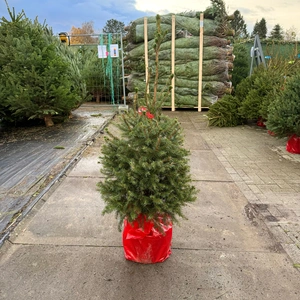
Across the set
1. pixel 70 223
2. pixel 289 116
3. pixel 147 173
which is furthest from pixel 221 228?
pixel 289 116

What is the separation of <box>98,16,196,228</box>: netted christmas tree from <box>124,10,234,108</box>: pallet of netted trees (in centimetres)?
665

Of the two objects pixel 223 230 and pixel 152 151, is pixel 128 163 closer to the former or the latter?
pixel 152 151

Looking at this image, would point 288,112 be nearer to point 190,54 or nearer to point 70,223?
point 70,223

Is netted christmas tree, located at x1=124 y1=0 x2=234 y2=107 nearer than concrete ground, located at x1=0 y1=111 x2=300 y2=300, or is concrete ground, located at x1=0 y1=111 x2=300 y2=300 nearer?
concrete ground, located at x1=0 y1=111 x2=300 y2=300

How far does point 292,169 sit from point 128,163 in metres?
3.27

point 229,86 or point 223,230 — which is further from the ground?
point 229,86

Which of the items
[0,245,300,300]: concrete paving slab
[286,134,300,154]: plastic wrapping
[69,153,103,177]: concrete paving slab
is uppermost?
[286,134,300,154]: plastic wrapping

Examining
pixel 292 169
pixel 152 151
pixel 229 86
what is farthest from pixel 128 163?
pixel 229 86

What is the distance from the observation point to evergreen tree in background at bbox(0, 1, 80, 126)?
5816 mm

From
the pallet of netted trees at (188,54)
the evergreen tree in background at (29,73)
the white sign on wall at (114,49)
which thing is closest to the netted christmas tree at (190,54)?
the pallet of netted trees at (188,54)

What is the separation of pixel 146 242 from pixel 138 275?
24 cm

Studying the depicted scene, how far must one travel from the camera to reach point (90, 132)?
630 cm

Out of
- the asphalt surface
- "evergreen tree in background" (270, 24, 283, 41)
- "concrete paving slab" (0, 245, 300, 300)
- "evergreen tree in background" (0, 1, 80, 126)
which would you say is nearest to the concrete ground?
"concrete paving slab" (0, 245, 300, 300)

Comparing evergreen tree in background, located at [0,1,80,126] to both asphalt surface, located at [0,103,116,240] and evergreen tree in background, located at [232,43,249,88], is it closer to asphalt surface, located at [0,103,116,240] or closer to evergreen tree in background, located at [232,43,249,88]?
asphalt surface, located at [0,103,116,240]
